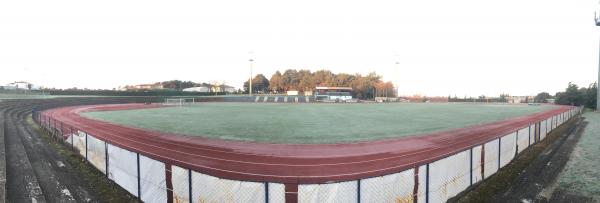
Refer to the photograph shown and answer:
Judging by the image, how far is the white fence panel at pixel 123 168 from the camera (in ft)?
32.3

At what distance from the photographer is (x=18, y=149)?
1662cm

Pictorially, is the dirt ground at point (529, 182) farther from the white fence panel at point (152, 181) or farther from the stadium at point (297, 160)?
the white fence panel at point (152, 181)

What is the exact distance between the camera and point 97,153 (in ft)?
42.4

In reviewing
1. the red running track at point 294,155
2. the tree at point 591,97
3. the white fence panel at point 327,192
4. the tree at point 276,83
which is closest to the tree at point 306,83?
the tree at point 276,83

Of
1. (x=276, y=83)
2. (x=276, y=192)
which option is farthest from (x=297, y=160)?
(x=276, y=83)

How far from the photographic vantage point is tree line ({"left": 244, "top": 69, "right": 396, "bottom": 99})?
130m

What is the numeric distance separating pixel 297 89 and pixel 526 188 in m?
134

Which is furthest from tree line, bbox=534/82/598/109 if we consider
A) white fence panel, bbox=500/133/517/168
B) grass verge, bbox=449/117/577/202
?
white fence panel, bbox=500/133/517/168

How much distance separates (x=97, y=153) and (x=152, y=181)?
545 cm

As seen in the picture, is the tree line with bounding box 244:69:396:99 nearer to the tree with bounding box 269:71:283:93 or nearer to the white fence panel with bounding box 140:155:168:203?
the tree with bounding box 269:71:283:93

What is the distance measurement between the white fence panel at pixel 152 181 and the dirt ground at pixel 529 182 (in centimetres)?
775

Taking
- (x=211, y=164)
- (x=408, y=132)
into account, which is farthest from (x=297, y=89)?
(x=211, y=164)

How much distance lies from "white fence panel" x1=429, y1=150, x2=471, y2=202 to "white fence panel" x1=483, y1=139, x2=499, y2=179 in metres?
1.64

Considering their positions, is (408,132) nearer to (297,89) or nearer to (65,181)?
(65,181)
